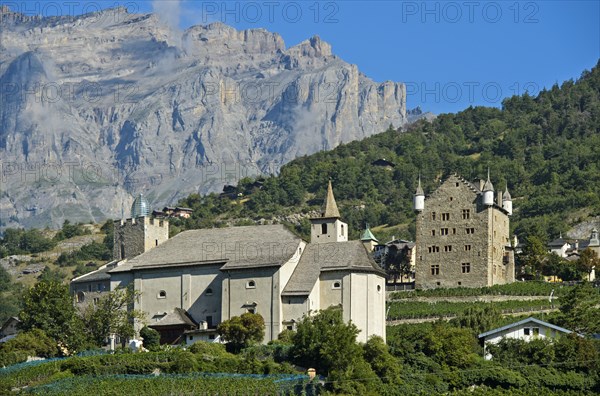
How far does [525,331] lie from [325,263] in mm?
15439

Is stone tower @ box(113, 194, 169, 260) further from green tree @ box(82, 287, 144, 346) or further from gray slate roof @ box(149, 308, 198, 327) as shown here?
gray slate roof @ box(149, 308, 198, 327)

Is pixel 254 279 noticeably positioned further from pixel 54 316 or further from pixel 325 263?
pixel 54 316

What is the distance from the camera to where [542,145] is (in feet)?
643

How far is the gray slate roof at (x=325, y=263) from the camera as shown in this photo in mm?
87000

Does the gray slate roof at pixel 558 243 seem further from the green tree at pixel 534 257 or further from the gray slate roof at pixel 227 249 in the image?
the gray slate roof at pixel 227 249

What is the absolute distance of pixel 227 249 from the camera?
9238cm

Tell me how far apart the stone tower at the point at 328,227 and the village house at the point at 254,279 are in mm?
76

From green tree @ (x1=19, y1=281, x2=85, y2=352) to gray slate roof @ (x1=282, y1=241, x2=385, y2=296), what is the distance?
1508cm

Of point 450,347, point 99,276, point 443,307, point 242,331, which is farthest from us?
point 443,307

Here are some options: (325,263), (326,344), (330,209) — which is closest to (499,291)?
(330,209)

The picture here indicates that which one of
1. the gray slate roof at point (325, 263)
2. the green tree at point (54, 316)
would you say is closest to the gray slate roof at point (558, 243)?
the gray slate roof at point (325, 263)

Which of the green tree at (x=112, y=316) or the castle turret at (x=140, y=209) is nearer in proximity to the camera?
the green tree at (x=112, y=316)

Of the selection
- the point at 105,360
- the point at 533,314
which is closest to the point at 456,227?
the point at 533,314

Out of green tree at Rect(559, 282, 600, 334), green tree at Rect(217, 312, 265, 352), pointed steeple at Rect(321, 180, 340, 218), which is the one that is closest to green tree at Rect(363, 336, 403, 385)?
green tree at Rect(217, 312, 265, 352)
